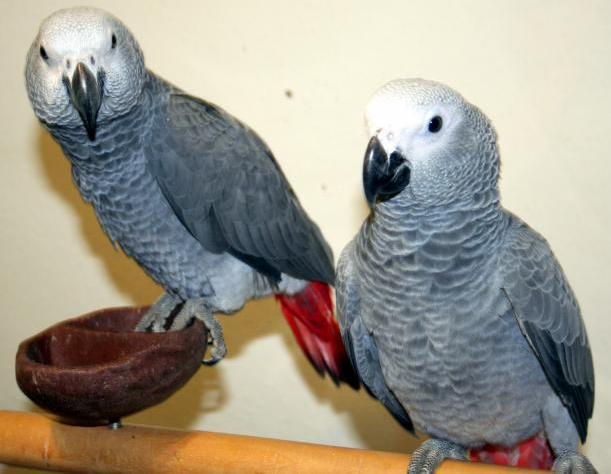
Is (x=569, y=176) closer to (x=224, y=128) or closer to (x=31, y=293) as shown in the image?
(x=224, y=128)

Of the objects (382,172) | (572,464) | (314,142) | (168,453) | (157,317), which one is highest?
(382,172)

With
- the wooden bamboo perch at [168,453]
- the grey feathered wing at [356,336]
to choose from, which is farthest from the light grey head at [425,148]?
the wooden bamboo perch at [168,453]

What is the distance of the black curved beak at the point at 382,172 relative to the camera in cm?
98

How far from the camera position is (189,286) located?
144 cm

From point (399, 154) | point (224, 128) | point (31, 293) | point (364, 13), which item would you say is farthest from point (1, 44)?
point (399, 154)

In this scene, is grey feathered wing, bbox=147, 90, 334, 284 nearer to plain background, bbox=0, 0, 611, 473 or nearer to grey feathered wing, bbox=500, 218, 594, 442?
plain background, bbox=0, 0, 611, 473

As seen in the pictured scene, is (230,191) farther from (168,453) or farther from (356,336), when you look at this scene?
(168,453)

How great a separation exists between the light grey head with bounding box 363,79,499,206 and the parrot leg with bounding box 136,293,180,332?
1.94ft

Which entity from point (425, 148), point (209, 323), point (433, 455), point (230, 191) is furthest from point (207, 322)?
point (425, 148)

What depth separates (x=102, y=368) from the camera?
1108 millimetres

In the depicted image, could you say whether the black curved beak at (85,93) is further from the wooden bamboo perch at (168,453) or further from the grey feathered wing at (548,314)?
the grey feathered wing at (548,314)

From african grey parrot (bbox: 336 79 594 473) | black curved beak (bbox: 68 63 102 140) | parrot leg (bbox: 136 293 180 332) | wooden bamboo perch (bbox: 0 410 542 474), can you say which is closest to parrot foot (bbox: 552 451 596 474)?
african grey parrot (bbox: 336 79 594 473)

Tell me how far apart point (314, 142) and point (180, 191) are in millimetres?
451

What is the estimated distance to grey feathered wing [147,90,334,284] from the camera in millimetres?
1355
